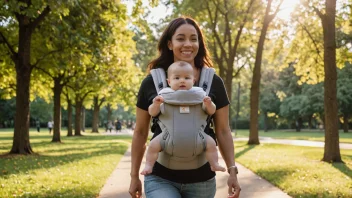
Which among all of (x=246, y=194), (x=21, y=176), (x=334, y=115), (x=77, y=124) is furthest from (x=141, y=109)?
(x=77, y=124)

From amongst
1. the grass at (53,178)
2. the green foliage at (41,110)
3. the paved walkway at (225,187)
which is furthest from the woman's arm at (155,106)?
the green foliage at (41,110)

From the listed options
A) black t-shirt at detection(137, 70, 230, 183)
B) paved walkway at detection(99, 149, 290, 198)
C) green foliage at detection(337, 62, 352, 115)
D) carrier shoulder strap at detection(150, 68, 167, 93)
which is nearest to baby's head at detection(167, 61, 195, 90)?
carrier shoulder strap at detection(150, 68, 167, 93)

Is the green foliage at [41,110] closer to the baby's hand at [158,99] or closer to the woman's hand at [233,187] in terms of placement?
the woman's hand at [233,187]

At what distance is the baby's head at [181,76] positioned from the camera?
260 cm

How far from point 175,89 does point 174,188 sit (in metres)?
0.64

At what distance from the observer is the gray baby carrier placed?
2512 mm

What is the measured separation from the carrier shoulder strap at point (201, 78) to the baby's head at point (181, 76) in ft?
0.39

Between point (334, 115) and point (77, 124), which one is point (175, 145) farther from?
point (77, 124)

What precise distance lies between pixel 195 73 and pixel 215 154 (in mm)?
622

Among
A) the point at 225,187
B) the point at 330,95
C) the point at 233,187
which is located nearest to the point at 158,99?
the point at 233,187

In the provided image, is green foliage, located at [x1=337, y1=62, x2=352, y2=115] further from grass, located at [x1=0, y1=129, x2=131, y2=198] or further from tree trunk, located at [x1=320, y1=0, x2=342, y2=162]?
grass, located at [x1=0, y1=129, x2=131, y2=198]

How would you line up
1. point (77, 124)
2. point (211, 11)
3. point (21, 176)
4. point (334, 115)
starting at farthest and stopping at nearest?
point (77, 124) → point (211, 11) → point (334, 115) → point (21, 176)

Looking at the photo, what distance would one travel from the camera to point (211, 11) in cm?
2667

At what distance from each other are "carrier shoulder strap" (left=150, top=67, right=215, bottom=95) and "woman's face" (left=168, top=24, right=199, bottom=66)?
138mm
